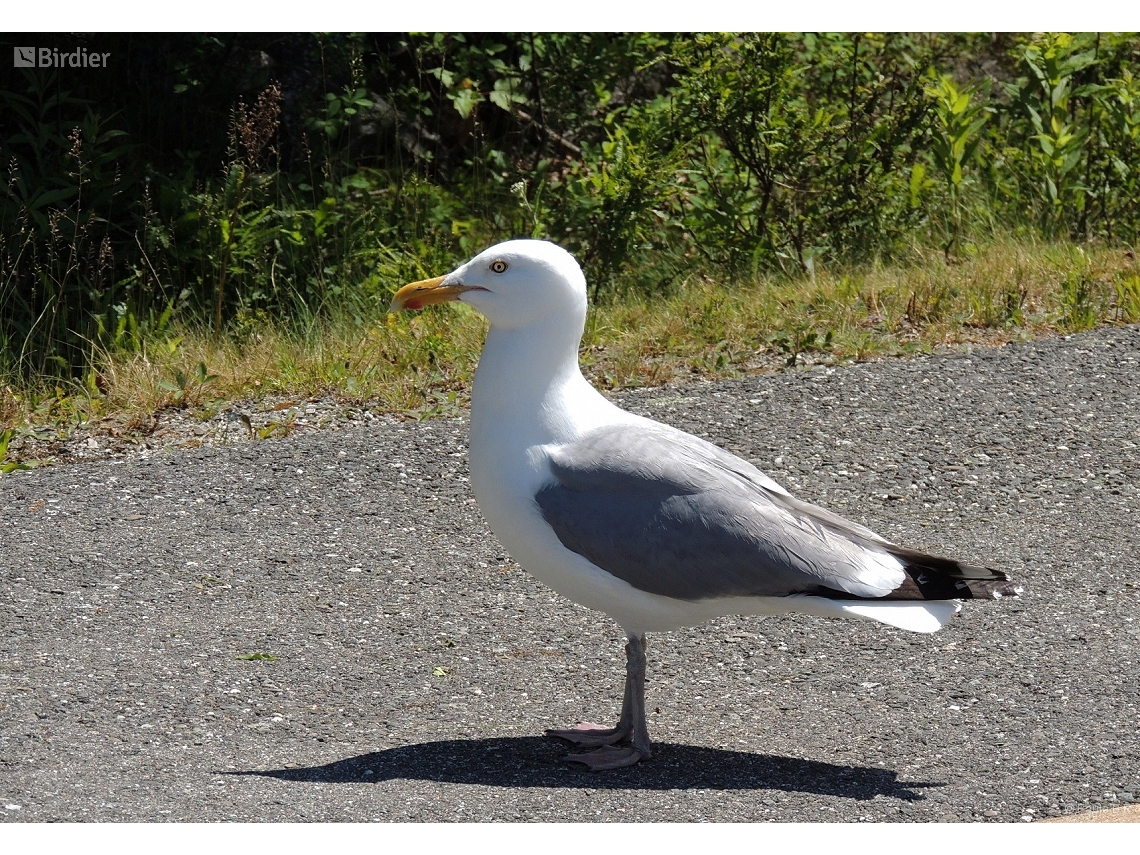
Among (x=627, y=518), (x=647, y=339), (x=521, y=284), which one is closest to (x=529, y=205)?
(x=647, y=339)

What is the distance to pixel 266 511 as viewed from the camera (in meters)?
6.10

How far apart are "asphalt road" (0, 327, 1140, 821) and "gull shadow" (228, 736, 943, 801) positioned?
0.01 metres

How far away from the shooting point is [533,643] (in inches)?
196

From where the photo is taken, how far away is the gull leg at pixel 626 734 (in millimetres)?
4090

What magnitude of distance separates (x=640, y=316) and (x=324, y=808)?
4.97 meters

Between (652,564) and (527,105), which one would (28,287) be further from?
(652,564)

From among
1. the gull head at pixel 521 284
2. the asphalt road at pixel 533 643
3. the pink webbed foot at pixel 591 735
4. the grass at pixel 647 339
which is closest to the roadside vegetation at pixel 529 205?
the grass at pixel 647 339

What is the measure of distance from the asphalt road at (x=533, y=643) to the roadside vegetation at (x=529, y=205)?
2.60 feet

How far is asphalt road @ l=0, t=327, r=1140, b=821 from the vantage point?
392cm

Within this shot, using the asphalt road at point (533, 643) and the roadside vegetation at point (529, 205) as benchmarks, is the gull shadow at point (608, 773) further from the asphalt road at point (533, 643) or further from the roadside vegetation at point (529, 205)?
the roadside vegetation at point (529, 205)

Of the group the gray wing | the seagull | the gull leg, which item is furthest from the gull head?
the gull leg

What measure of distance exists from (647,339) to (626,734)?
383cm

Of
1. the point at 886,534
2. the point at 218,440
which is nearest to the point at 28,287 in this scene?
the point at 218,440

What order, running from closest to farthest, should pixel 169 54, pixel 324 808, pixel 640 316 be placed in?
pixel 324 808, pixel 640 316, pixel 169 54
